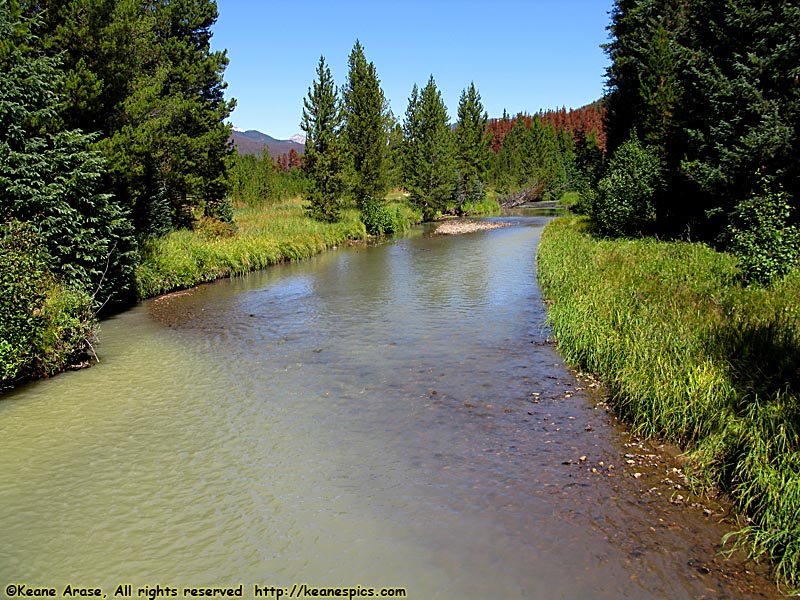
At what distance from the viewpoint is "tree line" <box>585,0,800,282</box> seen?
1603cm

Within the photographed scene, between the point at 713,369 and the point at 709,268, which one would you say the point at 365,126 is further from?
the point at 713,369

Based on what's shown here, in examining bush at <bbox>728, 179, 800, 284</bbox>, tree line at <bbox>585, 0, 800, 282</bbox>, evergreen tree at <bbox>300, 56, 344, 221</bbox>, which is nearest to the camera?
bush at <bbox>728, 179, 800, 284</bbox>

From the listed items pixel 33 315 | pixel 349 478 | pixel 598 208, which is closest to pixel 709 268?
pixel 349 478

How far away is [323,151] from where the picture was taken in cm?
3706

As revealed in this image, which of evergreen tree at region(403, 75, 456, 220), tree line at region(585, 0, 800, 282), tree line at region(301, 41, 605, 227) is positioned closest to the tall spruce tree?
tree line at region(301, 41, 605, 227)

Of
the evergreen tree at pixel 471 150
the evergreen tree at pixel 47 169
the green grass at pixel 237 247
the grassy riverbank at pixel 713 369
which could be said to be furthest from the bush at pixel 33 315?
the evergreen tree at pixel 471 150

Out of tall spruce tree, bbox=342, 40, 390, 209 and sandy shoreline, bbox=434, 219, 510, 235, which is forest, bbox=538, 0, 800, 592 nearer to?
sandy shoreline, bbox=434, 219, 510, 235

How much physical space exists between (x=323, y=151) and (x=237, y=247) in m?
13.8

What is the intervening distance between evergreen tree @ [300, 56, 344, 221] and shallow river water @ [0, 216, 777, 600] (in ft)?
77.5

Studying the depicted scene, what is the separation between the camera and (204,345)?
13875mm

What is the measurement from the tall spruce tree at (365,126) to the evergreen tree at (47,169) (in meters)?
30.7

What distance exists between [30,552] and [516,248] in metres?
27.9

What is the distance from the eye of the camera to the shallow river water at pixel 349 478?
18.6ft

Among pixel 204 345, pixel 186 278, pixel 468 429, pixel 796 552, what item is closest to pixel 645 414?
pixel 468 429
